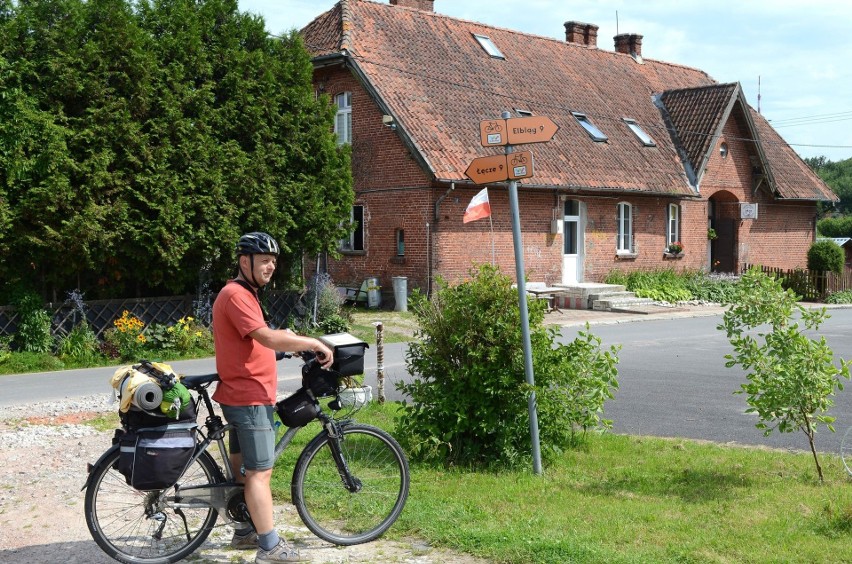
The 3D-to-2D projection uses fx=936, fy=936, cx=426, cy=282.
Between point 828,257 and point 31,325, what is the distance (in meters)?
27.9

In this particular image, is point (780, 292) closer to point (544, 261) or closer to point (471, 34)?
point (544, 261)

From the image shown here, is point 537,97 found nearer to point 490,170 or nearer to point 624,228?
point 624,228

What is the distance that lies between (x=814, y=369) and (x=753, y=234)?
29.6 m

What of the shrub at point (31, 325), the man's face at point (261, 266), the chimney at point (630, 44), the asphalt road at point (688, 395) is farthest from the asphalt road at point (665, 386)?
the chimney at point (630, 44)

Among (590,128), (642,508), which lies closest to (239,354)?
(642,508)

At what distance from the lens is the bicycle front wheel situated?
18.6 feet

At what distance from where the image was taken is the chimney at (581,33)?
121 feet

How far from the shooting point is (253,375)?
17.4 ft

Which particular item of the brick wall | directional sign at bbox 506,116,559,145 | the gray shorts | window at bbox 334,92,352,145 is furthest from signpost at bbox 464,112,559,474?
window at bbox 334,92,352,145

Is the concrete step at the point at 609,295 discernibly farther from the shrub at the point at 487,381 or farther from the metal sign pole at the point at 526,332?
the metal sign pole at the point at 526,332

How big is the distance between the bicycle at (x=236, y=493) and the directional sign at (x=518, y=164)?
2.55 metres

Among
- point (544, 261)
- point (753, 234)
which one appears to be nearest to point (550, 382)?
point (544, 261)

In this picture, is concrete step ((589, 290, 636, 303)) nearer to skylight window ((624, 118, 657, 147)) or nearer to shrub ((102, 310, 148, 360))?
skylight window ((624, 118, 657, 147))

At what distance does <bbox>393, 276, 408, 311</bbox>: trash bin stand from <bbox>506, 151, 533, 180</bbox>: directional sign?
673 inches
